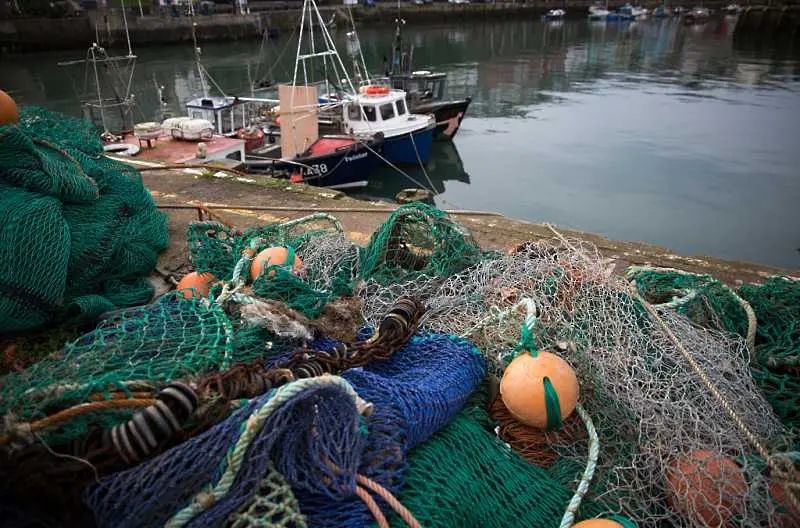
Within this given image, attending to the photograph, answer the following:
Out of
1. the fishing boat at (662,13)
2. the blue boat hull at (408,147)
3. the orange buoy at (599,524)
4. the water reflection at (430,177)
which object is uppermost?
the fishing boat at (662,13)

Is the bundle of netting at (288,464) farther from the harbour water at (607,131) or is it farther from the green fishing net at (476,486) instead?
the harbour water at (607,131)

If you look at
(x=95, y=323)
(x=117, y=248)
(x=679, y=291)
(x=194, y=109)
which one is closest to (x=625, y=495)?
(x=679, y=291)

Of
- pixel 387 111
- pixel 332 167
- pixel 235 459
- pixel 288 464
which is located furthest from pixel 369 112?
pixel 235 459

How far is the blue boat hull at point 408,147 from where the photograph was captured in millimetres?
16391

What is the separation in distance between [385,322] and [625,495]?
3.84ft

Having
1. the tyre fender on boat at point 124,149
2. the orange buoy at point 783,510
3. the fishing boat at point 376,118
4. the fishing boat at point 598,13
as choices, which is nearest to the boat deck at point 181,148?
the tyre fender on boat at point 124,149

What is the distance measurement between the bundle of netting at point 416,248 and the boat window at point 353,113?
43.9 feet

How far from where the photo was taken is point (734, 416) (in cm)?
218

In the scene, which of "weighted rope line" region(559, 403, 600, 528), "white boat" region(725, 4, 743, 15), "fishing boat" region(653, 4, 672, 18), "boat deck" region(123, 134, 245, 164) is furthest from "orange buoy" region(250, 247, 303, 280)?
"white boat" region(725, 4, 743, 15)

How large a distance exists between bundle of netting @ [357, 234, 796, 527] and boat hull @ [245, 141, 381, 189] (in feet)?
34.0

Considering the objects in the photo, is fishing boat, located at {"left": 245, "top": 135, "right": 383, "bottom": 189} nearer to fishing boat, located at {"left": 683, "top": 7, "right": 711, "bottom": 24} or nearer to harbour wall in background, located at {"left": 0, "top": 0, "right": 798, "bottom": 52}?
harbour wall in background, located at {"left": 0, "top": 0, "right": 798, "bottom": 52}

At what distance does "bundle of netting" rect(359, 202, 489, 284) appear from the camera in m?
3.11

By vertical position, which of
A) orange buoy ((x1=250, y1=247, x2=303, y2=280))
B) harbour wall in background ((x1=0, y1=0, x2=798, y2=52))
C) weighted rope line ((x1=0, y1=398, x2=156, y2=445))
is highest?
harbour wall in background ((x1=0, y1=0, x2=798, y2=52))

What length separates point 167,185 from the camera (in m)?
6.89
